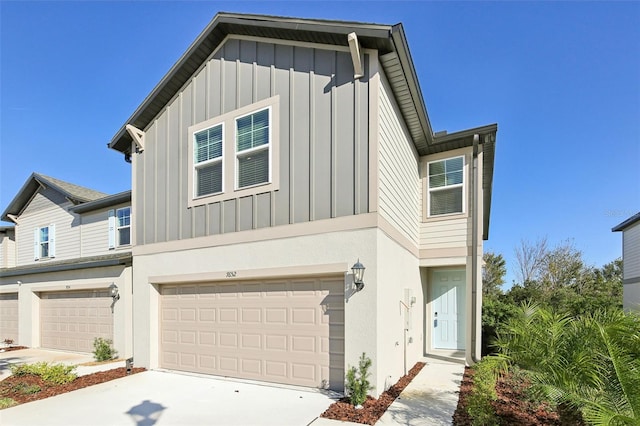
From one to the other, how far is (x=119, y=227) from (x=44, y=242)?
17.2 ft

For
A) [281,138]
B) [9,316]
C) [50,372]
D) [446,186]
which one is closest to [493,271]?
[446,186]

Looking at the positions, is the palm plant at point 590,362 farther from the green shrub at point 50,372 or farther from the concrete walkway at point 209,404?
the green shrub at point 50,372

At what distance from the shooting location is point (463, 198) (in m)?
9.77

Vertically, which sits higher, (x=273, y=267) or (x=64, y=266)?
(x=273, y=267)

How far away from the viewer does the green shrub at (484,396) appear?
4.83 metres

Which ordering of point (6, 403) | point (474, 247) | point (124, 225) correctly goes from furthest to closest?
point (124, 225)
point (474, 247)
point (6, 403)

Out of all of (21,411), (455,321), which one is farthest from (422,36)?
(21,411)

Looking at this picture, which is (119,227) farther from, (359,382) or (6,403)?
(359,382)

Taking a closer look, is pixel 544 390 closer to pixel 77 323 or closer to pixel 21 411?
pixel 21 411

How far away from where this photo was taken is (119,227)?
13.3 metres

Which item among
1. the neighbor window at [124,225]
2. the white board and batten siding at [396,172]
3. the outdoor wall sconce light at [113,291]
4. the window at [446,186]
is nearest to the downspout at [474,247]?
the window at [446,186]

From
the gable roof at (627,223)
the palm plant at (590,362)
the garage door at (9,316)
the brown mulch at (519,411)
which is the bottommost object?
the garage door at (9,316)

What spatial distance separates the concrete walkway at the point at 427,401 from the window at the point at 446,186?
4.13 metres

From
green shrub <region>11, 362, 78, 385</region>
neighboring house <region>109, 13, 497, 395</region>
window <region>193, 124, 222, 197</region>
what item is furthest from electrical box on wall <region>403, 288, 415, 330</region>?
green shrub <region>11, 362, 78, 385</region>
